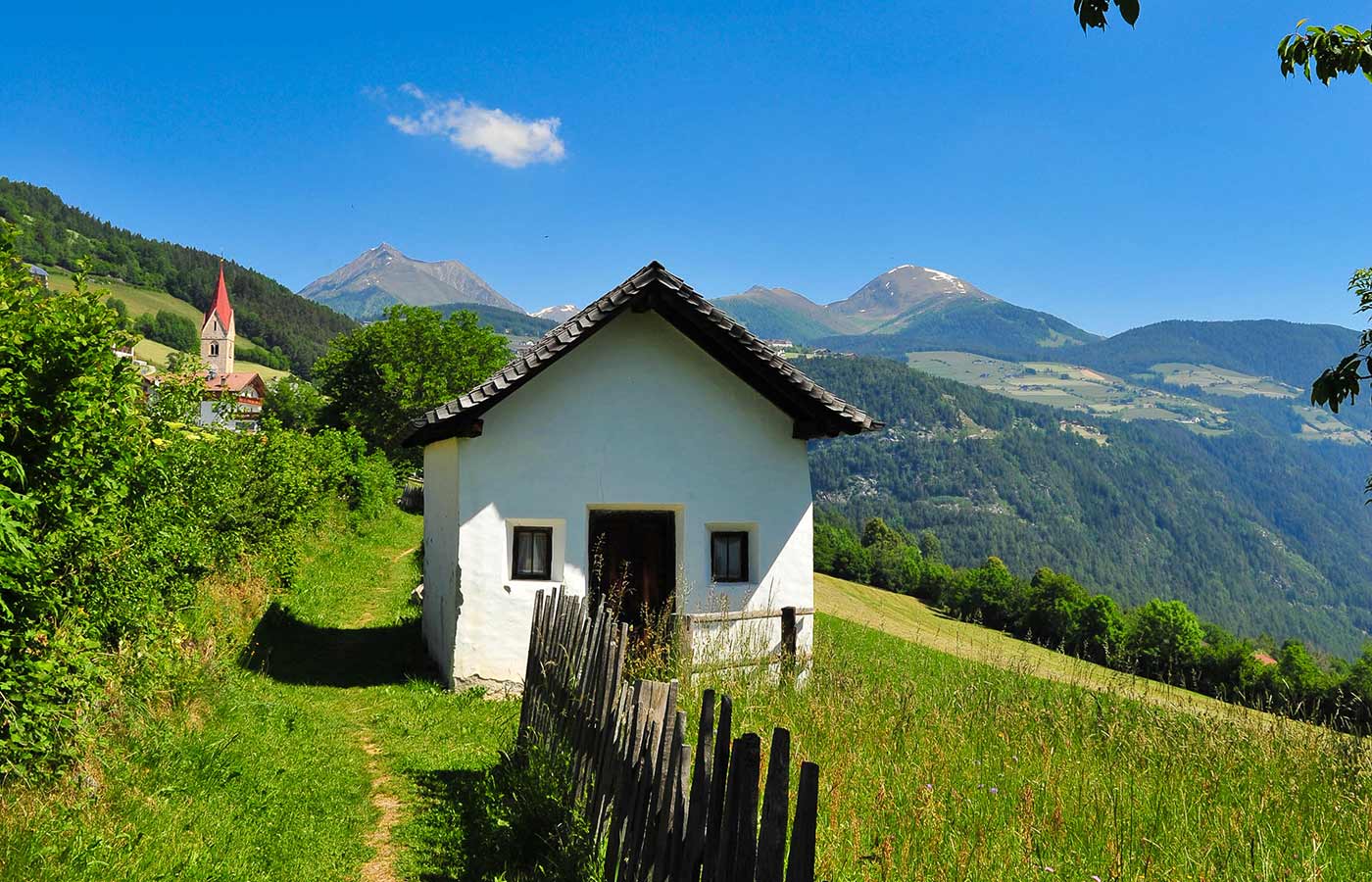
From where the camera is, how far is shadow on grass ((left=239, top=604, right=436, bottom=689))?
36.1ft

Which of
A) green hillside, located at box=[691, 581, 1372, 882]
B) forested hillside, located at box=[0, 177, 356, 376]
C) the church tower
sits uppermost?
forested hillside, located at box=[0, 177, 356, 376]

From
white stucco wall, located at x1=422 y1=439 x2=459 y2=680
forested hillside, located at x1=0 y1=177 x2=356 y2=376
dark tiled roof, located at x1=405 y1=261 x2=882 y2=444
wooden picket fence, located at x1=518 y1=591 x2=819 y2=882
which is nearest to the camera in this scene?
wooden picket fence, located at x1=518 y1=591 x2=819 y2=882

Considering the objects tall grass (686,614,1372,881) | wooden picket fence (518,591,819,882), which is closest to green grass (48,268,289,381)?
wooden picket fence (518,591,819,882)

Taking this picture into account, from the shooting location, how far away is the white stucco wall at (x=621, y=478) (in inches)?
410

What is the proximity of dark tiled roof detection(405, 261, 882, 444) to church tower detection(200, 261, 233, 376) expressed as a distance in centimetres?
12563

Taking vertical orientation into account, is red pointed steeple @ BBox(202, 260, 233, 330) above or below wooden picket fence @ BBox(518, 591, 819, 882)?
above

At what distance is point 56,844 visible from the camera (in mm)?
4316

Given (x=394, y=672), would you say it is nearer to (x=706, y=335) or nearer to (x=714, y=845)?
(x=706, y=335)

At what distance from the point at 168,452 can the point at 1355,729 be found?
993 cm

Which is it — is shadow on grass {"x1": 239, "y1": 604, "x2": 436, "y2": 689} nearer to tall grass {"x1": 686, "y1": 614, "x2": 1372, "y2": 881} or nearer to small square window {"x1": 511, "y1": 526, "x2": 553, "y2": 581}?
small square window {"x1": 511, "y1": 526, "x2": 553, "y2": 581}

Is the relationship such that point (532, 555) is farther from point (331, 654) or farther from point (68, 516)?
point (68, 516)

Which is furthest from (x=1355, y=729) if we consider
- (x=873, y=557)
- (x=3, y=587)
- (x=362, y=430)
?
(x=873, y=557)

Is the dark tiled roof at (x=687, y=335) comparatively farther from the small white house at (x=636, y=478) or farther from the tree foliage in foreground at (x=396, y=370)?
the tree foliage in foreground at (x=396, y=370)

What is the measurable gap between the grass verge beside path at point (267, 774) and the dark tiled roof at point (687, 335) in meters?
3.54
